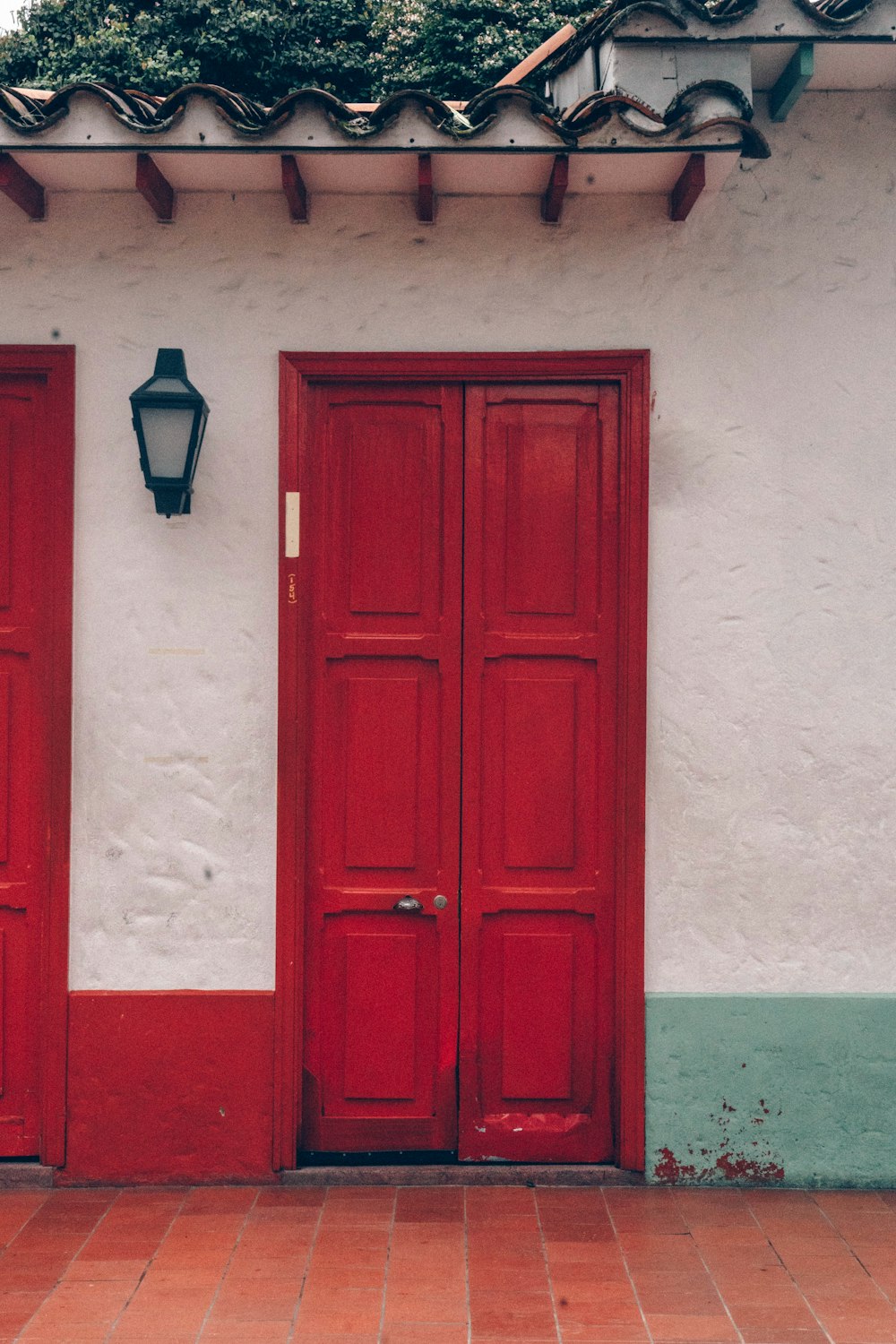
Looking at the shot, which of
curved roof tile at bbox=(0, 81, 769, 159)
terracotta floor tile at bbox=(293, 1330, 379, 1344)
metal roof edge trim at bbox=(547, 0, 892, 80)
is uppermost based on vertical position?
metal roof edge trim at bbox=(547, 0, 892, 80)

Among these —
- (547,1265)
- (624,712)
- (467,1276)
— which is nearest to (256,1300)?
(467,1276)

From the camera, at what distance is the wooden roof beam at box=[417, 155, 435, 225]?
381 centimetres

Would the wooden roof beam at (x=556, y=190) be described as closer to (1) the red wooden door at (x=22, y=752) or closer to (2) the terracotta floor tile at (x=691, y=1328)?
(1) the red wooden door at (x=22, y=752)

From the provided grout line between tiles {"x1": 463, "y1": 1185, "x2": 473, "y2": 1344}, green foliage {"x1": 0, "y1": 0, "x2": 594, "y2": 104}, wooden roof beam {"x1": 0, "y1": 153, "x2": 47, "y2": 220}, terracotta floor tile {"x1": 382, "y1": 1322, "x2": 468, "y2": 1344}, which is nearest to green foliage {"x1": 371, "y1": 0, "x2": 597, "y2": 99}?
green foliage {"x1": 0, "y1": 0, "x2": 594, "y2": 104}

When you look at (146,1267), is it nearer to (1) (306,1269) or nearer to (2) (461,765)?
(1) (306,1269)

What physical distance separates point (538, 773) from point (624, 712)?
1.32ft

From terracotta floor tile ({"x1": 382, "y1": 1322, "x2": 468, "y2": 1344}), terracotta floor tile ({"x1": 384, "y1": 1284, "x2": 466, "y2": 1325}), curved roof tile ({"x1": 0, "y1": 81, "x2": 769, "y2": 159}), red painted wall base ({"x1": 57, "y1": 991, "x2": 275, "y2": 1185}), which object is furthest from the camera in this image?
red painted wall base ({"x1": 57, "y1": 991, "x2": 275, "y2": 1185})

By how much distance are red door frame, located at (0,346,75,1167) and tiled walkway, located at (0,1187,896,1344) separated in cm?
48

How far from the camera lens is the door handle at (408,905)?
424 centimetres

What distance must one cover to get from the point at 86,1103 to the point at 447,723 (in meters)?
1.96

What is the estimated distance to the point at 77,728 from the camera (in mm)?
4223

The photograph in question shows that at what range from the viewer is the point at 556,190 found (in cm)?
392

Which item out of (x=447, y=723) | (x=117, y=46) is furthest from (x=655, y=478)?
(x=117, y=46)

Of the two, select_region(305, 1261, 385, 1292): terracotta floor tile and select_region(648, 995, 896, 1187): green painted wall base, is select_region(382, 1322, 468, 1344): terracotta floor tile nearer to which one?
select_region(305, 1261, 385, 1292): terracotta floor tile
